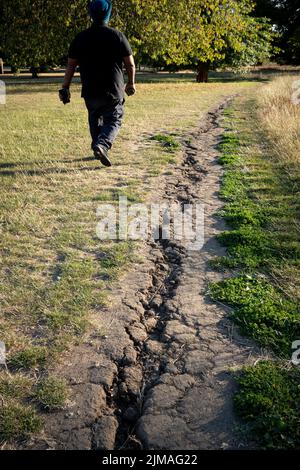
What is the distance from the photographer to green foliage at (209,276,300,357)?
2430mm

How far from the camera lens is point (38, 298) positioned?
2.83 metres

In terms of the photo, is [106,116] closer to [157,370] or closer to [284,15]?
[157,370]

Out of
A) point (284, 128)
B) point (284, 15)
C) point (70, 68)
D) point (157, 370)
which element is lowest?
point (157, 370)

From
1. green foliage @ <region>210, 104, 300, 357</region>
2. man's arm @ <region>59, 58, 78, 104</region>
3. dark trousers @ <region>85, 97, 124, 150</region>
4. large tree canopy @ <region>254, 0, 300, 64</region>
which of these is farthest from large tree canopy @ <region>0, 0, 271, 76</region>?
large tree canopy @ <region>254, 0, 300, 64</region>

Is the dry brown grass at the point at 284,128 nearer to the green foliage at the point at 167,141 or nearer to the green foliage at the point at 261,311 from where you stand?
the green foliage at the point at 167,141

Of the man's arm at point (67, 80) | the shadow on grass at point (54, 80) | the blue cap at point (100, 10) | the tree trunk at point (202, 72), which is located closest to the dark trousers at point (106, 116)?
the man's arm at point (67, 80)

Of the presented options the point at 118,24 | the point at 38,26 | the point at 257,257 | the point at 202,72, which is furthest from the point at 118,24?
the point at 202,72

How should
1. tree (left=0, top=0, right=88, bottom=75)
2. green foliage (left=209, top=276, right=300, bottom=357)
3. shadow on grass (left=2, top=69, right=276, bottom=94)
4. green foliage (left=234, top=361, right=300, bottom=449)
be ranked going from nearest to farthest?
green foliage (left=234, top=361, right=300, bottom=449) → green foliage (left=209, top=276, right=300, bottom=357) → tree (left=0, top=0, right=88, bottom=75) → shadow on grass (left=2, top=69, right=276, bottom=94)

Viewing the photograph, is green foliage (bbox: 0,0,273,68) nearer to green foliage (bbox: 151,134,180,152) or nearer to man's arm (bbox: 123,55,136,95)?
green foliage (bbox: 151,134,180,152)

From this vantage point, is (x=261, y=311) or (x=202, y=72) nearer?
→ (x=261, y=311)

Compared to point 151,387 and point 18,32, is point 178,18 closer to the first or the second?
point 18,32

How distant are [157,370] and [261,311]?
85 cm

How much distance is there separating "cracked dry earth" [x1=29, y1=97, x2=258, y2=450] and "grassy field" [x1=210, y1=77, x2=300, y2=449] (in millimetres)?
113

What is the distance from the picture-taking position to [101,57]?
508 cm
